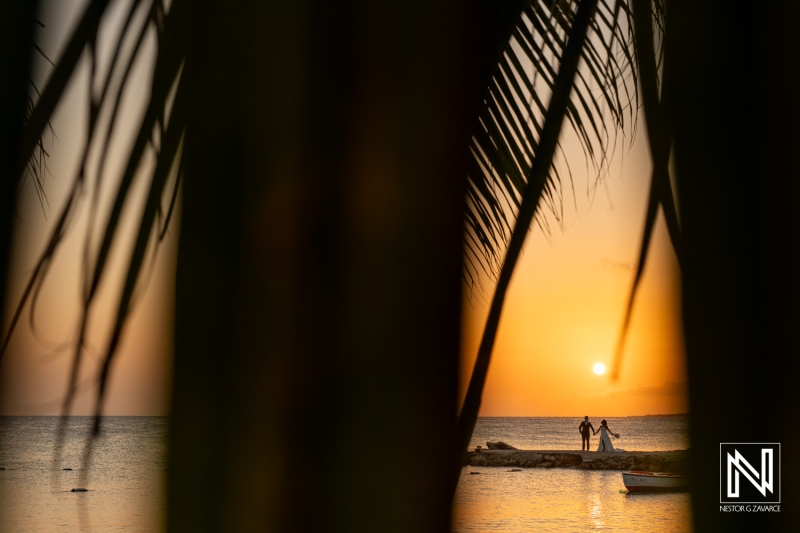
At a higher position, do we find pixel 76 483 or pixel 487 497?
pixel 76 483

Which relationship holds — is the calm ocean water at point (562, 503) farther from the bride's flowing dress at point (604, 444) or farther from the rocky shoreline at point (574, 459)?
the bride's flowing dress at point (604, 444)

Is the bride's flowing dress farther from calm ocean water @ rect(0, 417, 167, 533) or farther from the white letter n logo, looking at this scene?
the white letter n logo

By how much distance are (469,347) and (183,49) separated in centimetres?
34

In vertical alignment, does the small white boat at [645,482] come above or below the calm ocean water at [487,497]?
above

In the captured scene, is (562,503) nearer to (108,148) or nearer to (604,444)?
(604,444)

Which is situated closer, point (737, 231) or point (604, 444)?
point (737, 231)

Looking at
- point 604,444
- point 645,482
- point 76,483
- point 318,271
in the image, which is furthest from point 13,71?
point 604,444

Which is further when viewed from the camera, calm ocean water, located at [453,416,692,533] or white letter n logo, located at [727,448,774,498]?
calm ocean water, located at [453,416,692,533]

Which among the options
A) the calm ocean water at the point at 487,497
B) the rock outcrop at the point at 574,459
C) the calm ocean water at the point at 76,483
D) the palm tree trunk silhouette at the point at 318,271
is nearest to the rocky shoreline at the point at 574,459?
the rock outcrop at the point at 574,459

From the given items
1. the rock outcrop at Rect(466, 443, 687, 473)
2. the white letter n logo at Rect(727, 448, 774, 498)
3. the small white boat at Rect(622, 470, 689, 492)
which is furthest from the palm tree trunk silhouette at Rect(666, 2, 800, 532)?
the rock outcrop at Rect(466, 443, 687, 473)

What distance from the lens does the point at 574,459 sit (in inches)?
934

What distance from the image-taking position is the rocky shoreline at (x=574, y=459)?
75.4 ft

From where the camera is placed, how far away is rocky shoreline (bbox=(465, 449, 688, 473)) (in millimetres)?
Answer: 22984

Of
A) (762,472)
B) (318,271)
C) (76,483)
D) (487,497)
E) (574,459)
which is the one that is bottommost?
(487,497)
